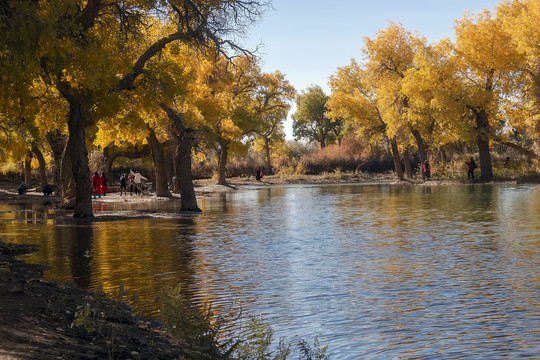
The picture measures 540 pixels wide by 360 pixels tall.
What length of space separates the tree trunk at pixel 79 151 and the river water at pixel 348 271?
1569 mm

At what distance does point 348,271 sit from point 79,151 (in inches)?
594

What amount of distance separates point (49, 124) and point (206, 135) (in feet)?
81.5

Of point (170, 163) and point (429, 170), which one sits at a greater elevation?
point (170, 163)

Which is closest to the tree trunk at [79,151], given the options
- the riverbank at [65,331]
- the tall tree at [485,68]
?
the riverbank at [65,331]

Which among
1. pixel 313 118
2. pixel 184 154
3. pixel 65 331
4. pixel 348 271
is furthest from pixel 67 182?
pixel 313 118

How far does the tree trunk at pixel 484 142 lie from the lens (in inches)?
2060

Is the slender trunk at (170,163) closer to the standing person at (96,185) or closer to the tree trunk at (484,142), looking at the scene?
the standing person at (96,185)

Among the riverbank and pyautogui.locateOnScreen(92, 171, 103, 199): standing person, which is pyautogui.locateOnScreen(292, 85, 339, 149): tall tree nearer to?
pyautogui.locateOnScreen(92, 171, 103, 199): standing person

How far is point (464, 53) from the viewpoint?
52938 mm

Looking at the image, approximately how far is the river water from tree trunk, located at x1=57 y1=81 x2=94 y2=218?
1569 mm

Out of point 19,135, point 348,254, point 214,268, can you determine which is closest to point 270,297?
point 214,268

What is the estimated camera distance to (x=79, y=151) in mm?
24938

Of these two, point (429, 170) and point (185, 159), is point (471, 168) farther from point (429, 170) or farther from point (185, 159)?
point (185, 159)

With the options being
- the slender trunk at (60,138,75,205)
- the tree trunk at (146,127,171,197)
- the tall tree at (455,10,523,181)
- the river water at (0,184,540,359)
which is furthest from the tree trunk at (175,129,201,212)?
the tall tree at (455,10,523,181)
